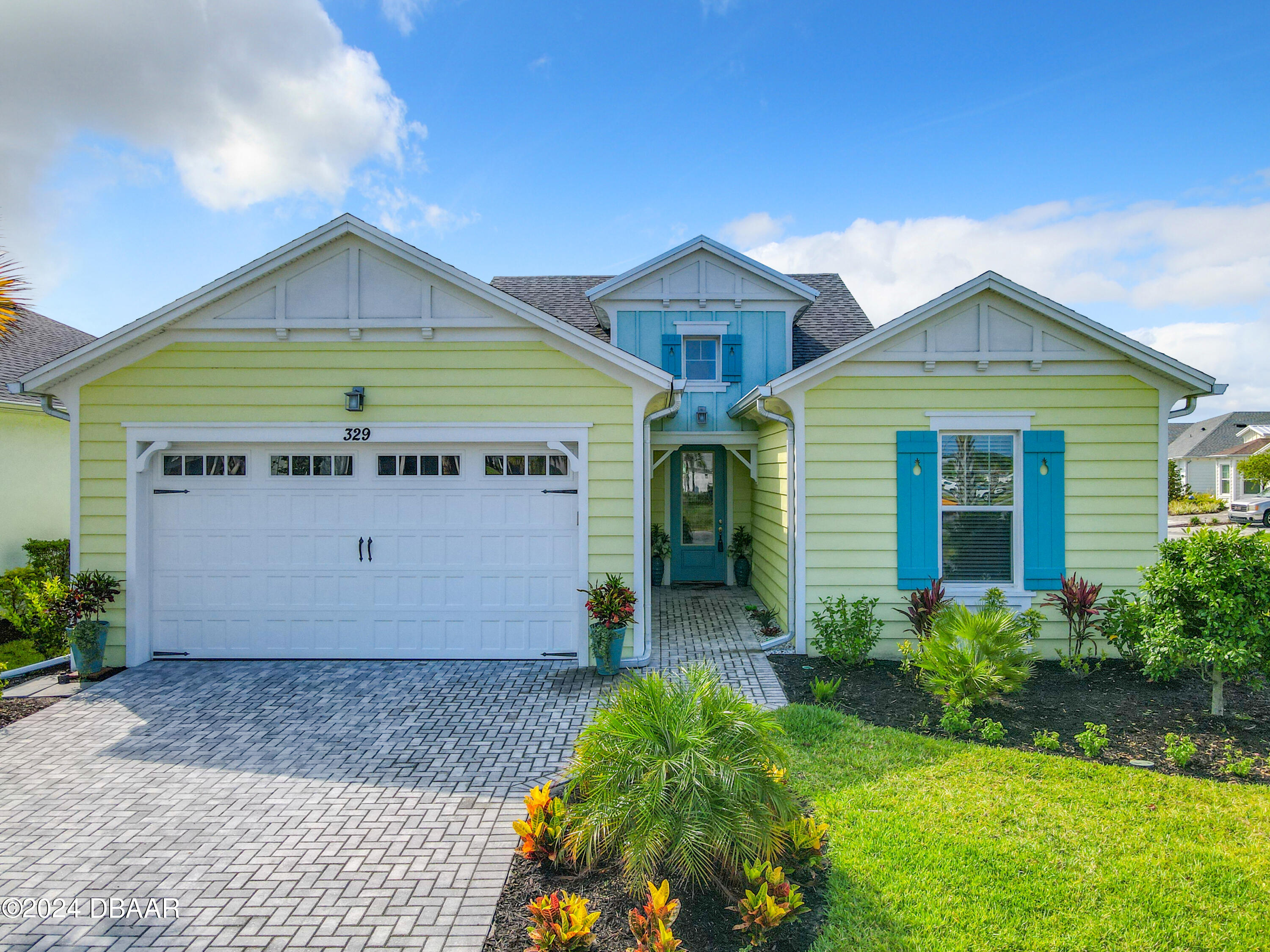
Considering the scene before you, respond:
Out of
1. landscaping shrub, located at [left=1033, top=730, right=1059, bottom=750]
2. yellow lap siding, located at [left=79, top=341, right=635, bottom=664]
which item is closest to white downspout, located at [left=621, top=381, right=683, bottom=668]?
yellow lap siding, located at [left=79, top=341, right=635, bottom=664]

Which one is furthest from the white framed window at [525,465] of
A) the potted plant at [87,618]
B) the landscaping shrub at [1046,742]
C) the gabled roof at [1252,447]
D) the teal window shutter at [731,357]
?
the gabled roof at [1252,447]

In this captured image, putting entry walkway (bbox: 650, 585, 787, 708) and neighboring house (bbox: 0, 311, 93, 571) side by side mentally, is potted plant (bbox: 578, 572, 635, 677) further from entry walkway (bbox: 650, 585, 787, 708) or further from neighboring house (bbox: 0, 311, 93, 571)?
neighboring house (bbox: 0, 311, 93, 571)

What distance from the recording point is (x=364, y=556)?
750 centimetres

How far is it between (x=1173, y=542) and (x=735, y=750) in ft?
16.9

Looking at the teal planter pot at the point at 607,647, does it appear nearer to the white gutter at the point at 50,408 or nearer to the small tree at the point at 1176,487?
the white gutter at the point at 50,408

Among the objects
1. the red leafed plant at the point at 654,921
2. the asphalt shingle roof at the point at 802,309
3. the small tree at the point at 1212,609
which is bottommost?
the red leafed plant at the point at 654,921

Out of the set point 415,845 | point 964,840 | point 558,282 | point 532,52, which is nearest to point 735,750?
point 964,840

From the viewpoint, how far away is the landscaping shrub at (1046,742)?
16.5 ft

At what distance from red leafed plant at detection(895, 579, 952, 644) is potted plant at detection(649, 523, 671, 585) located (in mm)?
5711

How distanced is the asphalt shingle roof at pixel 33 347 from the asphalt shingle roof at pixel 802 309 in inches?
310

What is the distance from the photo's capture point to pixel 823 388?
7.61 meters

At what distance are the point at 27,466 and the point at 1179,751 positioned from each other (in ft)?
51.8

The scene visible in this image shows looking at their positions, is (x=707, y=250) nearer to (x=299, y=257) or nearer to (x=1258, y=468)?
(x=299, y=257)

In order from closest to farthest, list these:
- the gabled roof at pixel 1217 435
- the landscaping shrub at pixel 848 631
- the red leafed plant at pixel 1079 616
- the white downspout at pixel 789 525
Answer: the red leafed plant at pixel 1079 616 < the landscaping shrub at pixel 848 631 < the white downspout at pixel 789 525 < the gabled roof at pixel 1217 435
